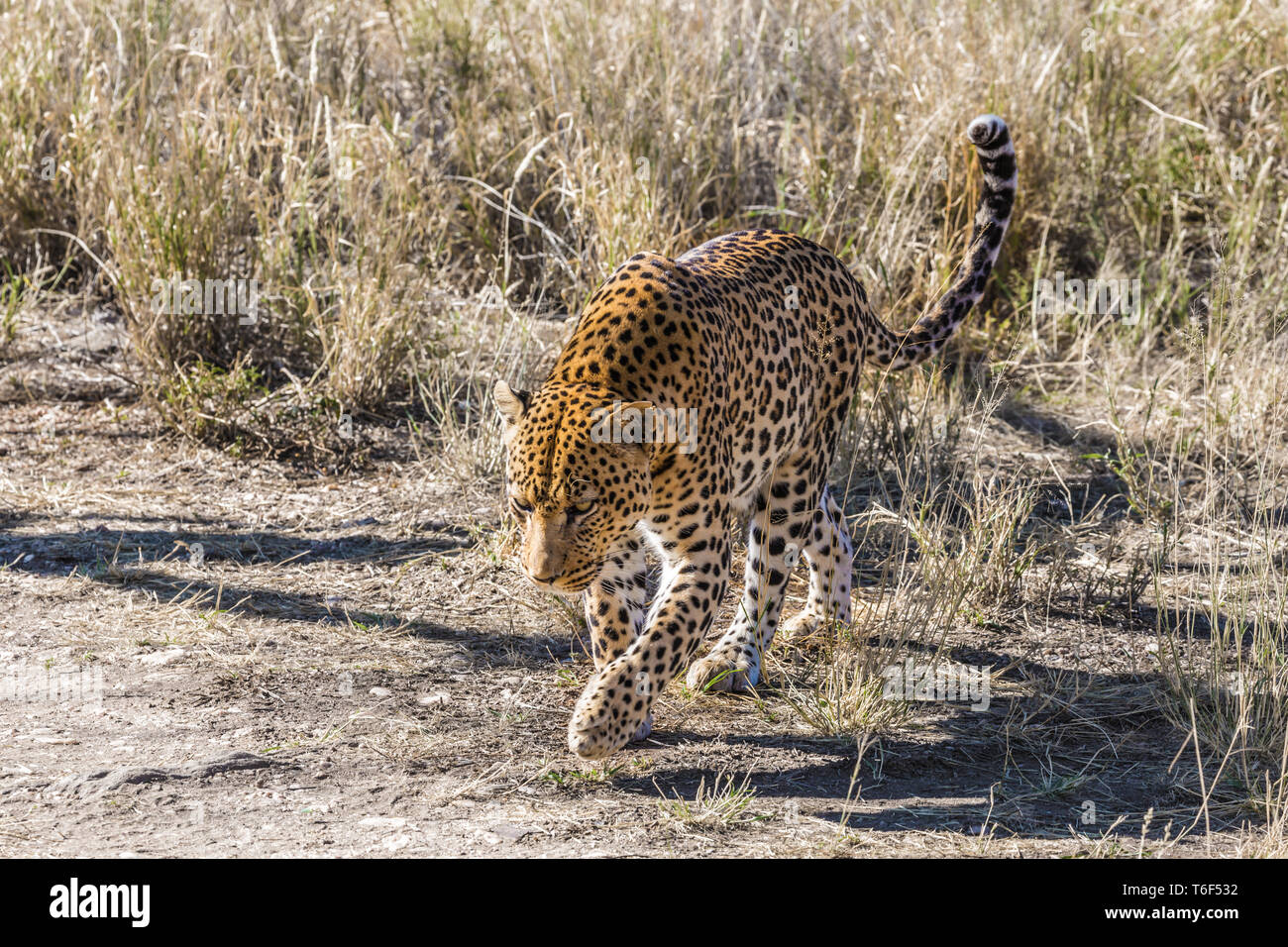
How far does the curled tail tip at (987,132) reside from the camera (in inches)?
191

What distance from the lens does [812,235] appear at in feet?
25.4

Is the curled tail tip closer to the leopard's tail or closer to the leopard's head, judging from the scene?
the leopard's tail

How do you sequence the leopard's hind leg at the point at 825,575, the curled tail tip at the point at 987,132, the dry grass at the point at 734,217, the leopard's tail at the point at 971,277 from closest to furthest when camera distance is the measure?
the curled tail tip at the point at 987,132 → the leopard's tail at the point at 971,277 → the leopard's hind leg at the point at 825,575 → the dry grass at the point at 734,217

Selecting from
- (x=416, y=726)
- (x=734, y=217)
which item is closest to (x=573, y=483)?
→ (x=416, y=726)

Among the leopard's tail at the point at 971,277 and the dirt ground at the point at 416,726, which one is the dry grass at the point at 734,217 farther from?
the leopard's tail at the point at 971,277

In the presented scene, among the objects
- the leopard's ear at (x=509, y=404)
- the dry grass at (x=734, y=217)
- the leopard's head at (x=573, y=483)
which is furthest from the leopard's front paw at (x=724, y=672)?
the leopard's ear at (x=509, y=404)

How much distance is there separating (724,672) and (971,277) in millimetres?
1644

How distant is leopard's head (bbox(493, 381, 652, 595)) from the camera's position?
3939 millimetres

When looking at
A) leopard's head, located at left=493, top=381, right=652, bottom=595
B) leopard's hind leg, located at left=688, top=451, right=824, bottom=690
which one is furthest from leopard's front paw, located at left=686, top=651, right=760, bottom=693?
leopard's head, located at left=493, top=381, right=652, bottom=595

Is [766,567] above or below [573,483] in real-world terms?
below

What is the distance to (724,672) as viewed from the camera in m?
4.87

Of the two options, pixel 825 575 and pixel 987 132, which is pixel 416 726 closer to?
pixel 825 575

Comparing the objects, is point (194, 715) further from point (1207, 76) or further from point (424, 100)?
point (1207, 76)
